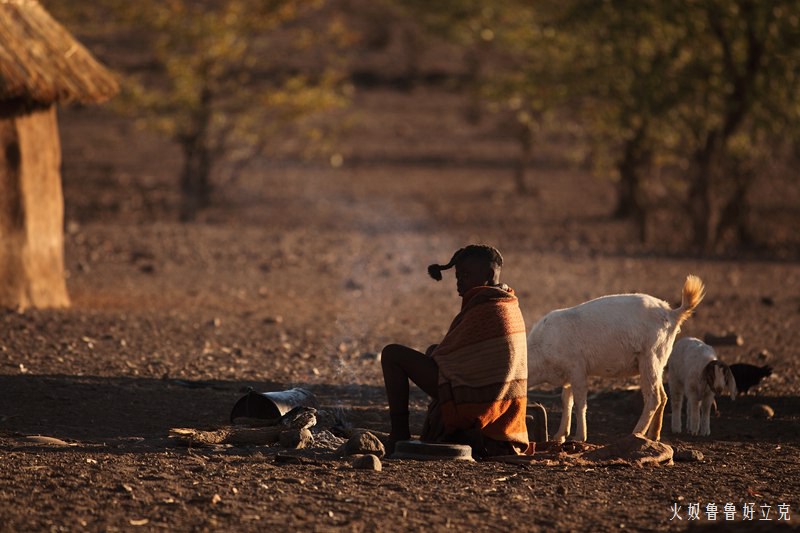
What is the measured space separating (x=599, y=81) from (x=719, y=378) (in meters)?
12.0

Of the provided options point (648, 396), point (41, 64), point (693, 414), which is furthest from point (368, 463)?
point (41, 64)

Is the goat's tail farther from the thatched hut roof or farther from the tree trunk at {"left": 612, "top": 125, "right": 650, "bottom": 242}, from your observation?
the tree trunk at {"left": 612, "top": 125, "right": 650, "bottom": 242}

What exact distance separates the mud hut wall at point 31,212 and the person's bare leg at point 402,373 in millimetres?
5653

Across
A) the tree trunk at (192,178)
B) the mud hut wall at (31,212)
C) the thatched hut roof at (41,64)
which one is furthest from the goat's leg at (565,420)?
the tree trunk at (192,178)

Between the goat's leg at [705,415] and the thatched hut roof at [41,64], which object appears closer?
the goat's leg at [705,415]

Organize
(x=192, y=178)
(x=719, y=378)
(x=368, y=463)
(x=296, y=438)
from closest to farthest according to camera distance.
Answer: (x=368, y=463) → (x=296, y=438) → (x=719, y=378) → (x=192, y=178)

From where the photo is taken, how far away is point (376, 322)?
12469mm

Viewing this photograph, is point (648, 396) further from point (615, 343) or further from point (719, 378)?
point (719, 378)

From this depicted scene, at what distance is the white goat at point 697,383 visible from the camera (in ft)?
26.9

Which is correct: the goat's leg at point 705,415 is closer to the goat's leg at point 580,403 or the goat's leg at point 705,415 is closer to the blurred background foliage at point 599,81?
the goat's leg at point 580,403

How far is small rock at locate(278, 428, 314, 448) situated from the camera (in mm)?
7230

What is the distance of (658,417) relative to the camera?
25.8ft

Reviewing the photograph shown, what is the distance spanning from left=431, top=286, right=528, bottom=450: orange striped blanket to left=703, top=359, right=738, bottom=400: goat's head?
5.81 feet

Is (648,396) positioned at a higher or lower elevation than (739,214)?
lower
